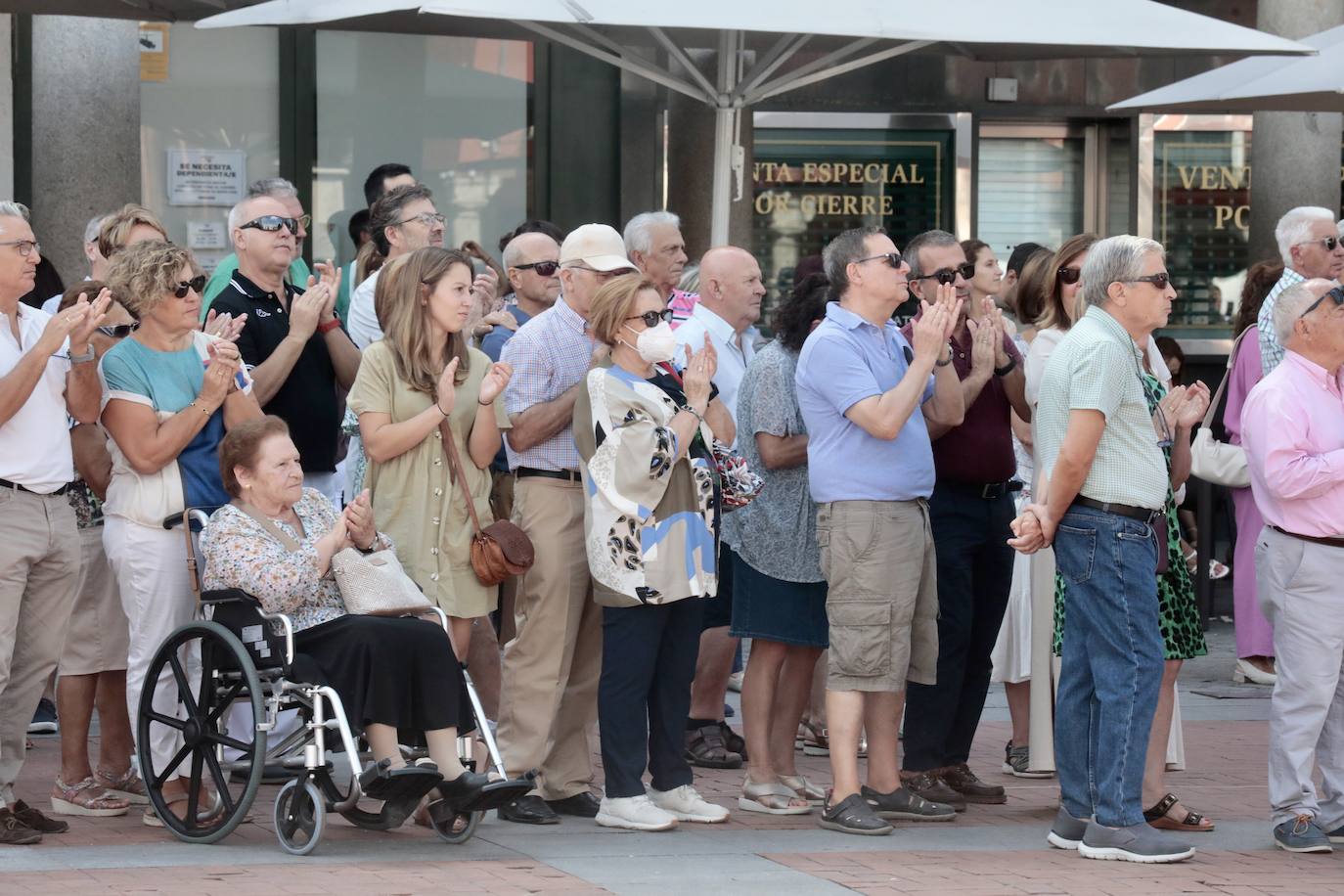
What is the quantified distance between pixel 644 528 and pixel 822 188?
8.87 meters

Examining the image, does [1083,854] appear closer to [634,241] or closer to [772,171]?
[634,241]

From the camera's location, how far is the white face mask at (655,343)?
265 inches

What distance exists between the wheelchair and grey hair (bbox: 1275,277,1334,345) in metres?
2.92

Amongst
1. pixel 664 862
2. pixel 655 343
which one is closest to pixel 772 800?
pixel 664 862

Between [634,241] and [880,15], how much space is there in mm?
1435

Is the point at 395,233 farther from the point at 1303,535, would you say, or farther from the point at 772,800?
the point at 1303,535

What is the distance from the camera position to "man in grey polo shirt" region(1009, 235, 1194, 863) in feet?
21.2

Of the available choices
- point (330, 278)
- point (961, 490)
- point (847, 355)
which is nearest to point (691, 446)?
point (847, 355)

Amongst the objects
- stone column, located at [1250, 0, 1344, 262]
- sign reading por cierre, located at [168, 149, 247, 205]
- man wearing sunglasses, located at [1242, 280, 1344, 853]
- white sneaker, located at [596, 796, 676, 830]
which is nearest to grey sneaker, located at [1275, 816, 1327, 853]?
man wearing sunglasses, located at [1242, 280, 1344, 853]

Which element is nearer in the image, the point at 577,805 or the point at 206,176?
the point at 577,805

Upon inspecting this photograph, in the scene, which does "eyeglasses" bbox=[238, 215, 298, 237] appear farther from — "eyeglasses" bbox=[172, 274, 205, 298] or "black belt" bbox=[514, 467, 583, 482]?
"black belt" bbox=[514, 467, 583, 482]

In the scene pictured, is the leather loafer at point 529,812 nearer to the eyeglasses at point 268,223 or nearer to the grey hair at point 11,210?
the eyeglasses at point 268,223

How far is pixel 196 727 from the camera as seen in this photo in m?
6.50

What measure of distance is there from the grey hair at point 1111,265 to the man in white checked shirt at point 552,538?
1.55 metres
